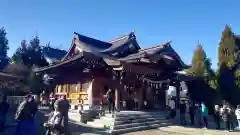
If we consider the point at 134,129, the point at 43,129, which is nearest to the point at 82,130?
the point at 43,129

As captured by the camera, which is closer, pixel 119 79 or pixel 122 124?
pixel 122 124

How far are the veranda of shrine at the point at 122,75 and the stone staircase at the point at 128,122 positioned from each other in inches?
63.3

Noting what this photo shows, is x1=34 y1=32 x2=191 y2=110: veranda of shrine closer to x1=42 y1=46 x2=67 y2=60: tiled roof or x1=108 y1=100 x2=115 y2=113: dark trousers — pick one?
x1=108 y1=100 x2=115 y2=113: dark trousers

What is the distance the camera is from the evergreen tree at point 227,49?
25.5 meters

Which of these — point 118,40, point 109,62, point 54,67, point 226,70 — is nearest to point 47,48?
point 118,40

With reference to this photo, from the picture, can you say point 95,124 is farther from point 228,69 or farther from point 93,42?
point 228,69

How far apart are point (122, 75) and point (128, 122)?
3.47 metres

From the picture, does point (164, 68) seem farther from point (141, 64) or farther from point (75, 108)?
point (75, 108)

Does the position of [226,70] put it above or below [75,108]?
above

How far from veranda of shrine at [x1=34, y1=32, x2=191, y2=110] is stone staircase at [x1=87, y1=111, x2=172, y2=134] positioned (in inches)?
63.3

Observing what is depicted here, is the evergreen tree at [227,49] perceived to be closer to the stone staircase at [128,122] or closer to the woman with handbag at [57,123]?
the stone staircase at [128,122]

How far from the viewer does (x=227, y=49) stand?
1041 inches

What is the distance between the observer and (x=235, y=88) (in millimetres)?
24250

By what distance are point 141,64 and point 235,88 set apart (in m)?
12.5
